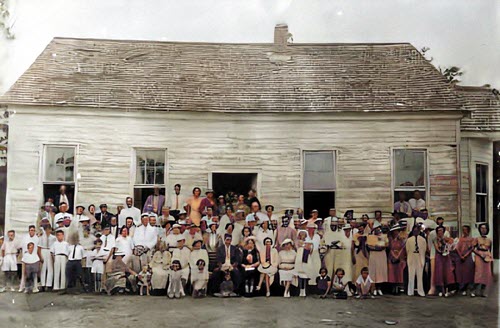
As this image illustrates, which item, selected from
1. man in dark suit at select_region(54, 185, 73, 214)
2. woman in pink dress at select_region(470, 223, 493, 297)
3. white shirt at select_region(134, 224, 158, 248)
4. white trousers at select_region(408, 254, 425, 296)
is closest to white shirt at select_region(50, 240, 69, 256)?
man in dark suit at select_region(54, 185, 73, 214)

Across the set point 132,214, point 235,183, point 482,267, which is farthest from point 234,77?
point 482,267

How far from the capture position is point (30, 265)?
11.6ft

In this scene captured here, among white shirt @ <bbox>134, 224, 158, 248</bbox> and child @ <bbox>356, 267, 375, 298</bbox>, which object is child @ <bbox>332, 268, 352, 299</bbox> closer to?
child @ <bbox>356, 267, 375, 298</bbox>

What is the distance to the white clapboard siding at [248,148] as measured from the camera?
3465 millimetres

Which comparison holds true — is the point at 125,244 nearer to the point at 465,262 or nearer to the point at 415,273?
the point at 415,273

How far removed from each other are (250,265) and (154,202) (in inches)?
30.1

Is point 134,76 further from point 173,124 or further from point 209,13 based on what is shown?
point 209,13

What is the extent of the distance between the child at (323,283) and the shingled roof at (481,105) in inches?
56.5

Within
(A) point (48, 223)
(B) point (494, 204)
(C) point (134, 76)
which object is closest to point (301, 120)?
(C) point (134, 76)

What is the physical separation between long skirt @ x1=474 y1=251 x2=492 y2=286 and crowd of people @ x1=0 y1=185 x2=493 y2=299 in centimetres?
22

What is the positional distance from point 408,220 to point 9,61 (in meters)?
2.96

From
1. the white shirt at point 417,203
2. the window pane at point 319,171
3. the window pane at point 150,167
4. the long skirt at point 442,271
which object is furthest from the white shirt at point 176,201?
Result: the long skirt at point 442,271

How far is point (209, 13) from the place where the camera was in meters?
3.56

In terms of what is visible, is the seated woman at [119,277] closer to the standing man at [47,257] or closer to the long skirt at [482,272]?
the standing man at [47,257]
